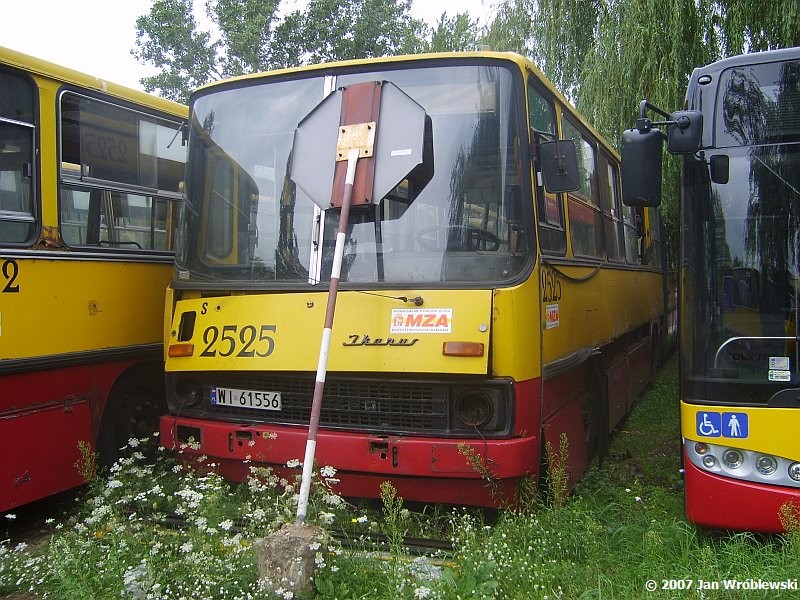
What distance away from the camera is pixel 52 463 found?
5059mm

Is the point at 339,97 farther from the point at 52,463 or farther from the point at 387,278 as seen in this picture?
the point at 52,463

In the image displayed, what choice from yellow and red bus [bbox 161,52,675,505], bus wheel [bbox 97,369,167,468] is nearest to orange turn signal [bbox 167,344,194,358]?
yellow and red bus [bbox 161,52,675,505]

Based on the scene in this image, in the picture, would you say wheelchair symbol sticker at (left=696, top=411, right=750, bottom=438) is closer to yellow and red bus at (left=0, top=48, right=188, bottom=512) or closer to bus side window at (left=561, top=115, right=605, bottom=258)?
bus side window at (left=561, top=115, right=605, bottom=258)

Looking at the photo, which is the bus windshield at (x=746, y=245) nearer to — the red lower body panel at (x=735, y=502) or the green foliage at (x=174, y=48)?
the red lower body panel at (x=735, y=502)

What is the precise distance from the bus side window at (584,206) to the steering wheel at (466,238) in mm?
1372

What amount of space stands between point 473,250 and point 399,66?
1254 millimetres

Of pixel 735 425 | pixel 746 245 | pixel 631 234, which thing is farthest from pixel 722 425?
pixel 631 234

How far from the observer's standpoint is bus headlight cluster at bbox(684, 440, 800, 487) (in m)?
3.94

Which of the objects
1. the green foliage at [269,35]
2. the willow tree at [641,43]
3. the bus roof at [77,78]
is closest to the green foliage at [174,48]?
the green foliage at [269,35]

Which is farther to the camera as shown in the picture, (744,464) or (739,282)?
(739,282)

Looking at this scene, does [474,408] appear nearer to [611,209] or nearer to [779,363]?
[779,363]

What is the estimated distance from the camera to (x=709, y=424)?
4.11 m

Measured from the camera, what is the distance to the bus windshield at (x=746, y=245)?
405 cm

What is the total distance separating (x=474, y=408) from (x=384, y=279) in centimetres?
90
